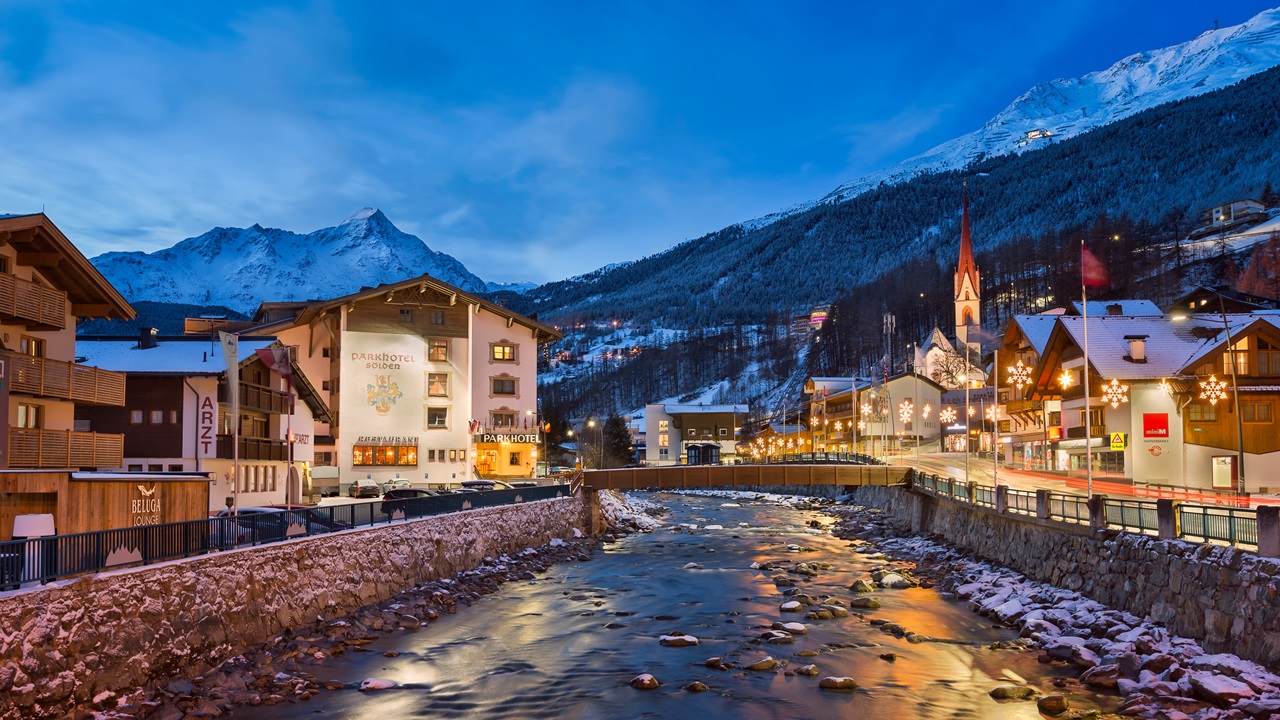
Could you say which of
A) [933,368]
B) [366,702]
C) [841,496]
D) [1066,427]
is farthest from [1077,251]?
[366,702]

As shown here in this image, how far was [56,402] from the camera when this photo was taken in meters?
34.1

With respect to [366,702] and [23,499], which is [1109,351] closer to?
[366,702]

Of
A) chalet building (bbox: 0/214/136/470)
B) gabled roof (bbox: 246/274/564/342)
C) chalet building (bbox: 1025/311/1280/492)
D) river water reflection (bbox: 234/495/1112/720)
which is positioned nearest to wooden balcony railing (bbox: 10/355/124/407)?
chalet building (bbox: 0/214/136/470)

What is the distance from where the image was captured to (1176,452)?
187 feet

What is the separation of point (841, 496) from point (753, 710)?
87.8 metres

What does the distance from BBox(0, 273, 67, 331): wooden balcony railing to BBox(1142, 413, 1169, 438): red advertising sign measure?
58138 millimetres

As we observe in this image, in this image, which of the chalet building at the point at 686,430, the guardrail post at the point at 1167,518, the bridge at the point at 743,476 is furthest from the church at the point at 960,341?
the guardrail post at the point at 1167,518

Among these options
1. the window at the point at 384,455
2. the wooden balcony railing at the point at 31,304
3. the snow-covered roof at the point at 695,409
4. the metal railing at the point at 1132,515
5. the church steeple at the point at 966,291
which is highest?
the church steeple at the point at 966,291

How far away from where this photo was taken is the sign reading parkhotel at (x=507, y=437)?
80250 mm

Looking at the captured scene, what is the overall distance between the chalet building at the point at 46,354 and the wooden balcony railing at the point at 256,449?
10.9 metres

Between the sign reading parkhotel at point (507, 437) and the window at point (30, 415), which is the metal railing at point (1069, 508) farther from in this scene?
the sign reading parkhotel at point (507, 437)

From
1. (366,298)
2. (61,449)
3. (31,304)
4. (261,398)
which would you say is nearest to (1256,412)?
(261,398)

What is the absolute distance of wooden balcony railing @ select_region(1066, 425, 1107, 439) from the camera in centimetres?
6272

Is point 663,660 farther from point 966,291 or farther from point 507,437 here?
point 966,291
